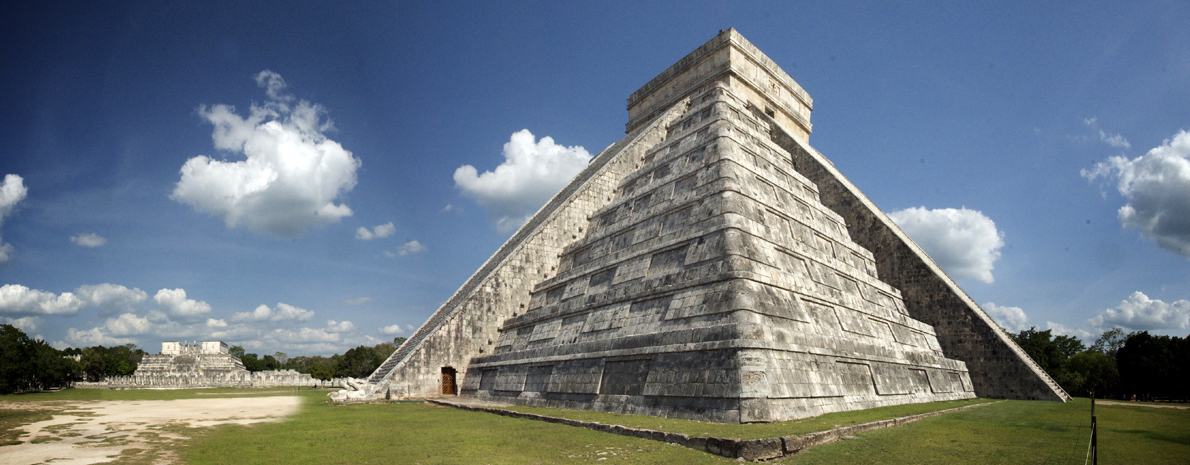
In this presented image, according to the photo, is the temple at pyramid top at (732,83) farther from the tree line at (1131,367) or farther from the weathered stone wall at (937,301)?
the tree line at (1131,367)

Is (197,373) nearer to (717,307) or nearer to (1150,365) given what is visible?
(717,307)

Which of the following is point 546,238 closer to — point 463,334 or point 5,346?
point 463,334

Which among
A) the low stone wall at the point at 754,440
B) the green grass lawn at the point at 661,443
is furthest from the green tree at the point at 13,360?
the low stone wall at the point at 754,440

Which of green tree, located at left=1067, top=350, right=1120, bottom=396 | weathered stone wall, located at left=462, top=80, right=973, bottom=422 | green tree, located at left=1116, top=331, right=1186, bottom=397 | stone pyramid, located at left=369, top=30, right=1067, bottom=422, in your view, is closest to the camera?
weathered stone wall, located at left=462, top=80, right=973, bottom=422

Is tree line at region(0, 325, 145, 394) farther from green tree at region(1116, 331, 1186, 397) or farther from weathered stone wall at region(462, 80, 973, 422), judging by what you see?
green tree at region(1116, 331, 1186, 397)

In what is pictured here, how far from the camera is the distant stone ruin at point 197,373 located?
1671 inches

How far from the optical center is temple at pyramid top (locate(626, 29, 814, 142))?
22.2m

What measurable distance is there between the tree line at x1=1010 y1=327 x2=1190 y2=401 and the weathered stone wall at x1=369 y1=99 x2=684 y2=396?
61.5 feet

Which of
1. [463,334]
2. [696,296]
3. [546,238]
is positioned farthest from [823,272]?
[463,334]

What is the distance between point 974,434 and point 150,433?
12901 millimetres

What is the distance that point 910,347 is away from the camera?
13.7 metres

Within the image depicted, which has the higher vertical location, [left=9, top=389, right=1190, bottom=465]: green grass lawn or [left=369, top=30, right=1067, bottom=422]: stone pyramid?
[left=369, top=30, right=1067, bottom=422]: stone pyramid

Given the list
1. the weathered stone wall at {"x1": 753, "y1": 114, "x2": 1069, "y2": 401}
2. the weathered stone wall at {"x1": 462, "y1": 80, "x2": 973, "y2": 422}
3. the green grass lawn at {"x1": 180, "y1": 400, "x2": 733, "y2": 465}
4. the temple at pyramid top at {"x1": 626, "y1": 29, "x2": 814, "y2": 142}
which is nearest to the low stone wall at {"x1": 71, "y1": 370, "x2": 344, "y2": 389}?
the temple at pyramid top at {"x1": 626, "y1": 29, "x2": 814, "y2": 142}

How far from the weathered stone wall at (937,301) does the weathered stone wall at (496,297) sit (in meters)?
6.56
